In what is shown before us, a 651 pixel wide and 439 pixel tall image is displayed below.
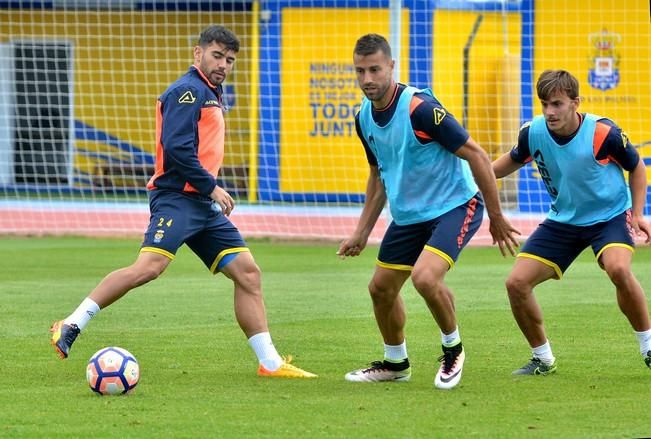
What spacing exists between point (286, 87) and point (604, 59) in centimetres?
537

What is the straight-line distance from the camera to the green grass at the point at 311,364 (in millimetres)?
5852

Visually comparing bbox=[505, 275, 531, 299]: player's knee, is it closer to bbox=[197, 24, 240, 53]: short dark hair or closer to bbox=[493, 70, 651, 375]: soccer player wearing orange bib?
bbox=[493, 70, 651, 375]: soccer player wearing orange bib

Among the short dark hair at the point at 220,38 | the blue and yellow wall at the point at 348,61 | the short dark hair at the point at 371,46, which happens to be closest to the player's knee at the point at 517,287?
the short dark hair at the point at 371,46

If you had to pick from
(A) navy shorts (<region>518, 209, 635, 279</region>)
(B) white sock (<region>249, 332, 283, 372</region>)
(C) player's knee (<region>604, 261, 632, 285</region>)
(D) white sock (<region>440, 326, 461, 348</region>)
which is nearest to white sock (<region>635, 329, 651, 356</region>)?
(C) player's knee (<region>604, 261, 632, 285</region>)

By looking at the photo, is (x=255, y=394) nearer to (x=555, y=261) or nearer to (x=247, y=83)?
(x=555, y=261)

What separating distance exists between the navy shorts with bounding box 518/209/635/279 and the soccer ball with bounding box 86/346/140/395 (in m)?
2.42

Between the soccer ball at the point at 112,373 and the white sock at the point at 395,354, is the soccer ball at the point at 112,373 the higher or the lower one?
the higher one

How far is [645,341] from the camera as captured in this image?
7363 millimetres

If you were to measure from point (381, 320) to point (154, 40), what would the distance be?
17.6 m

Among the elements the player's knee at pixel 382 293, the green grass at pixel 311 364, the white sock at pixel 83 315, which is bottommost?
the green grass at pixel 311 364

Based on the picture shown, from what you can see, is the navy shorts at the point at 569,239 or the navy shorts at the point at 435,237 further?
the navy shorts at the point at 569,239

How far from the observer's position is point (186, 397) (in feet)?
21.6

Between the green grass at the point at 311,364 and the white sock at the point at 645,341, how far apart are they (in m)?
0.16

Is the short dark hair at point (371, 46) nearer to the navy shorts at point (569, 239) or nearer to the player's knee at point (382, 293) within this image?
the player's knee at point (382, 293)
